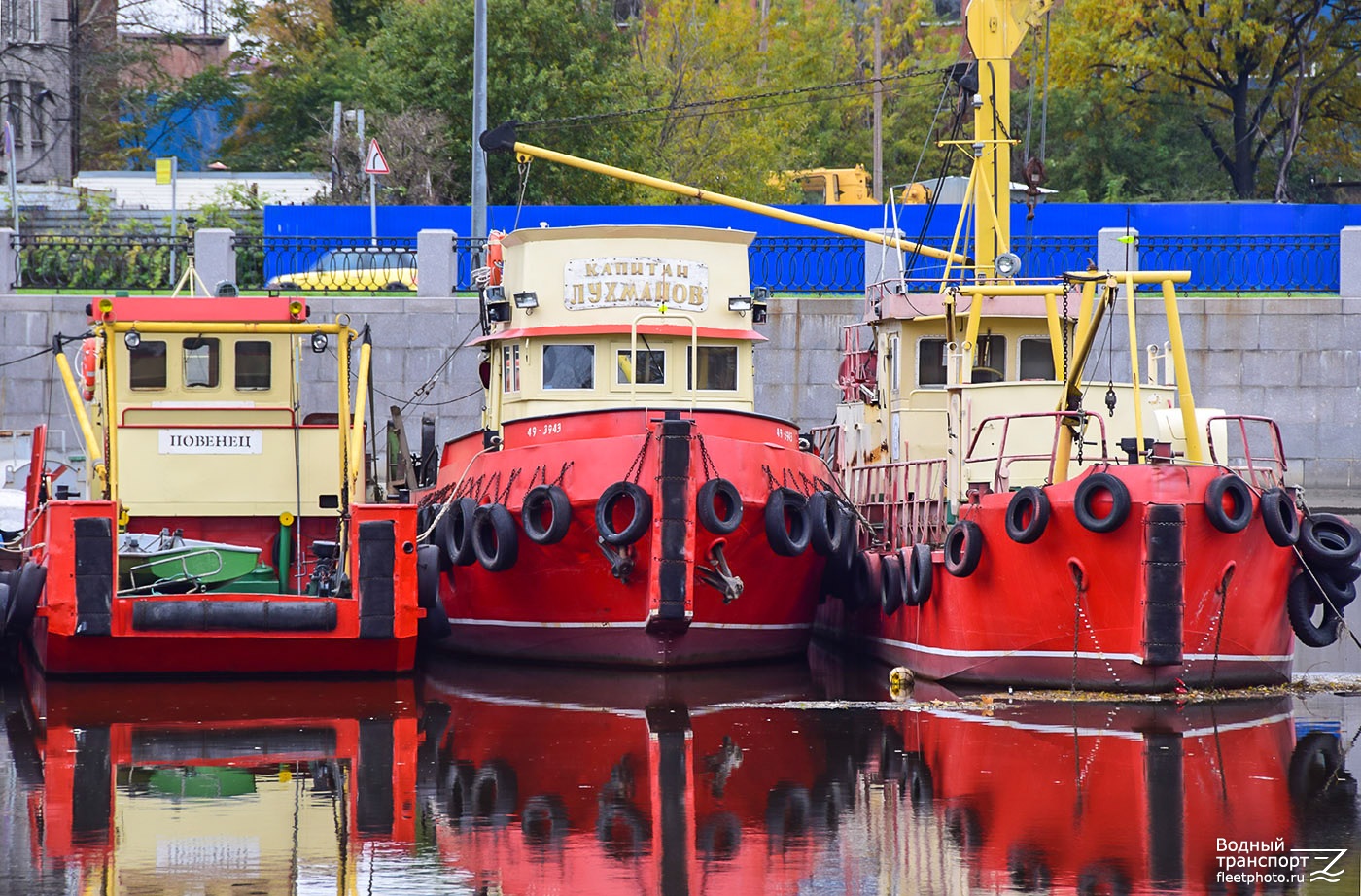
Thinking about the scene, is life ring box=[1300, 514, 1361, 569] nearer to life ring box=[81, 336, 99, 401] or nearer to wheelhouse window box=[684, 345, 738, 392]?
wheelhouse window box=[684, 345, 738, 392]

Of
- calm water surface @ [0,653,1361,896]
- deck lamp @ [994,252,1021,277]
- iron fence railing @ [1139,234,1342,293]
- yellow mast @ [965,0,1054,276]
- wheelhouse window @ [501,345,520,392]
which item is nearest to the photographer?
calm water surface @ [0,653,1361,896]

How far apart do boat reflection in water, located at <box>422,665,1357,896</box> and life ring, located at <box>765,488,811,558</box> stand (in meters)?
1.43

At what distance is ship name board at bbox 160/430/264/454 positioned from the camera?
1661cm

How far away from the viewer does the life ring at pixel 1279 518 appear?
1405cm

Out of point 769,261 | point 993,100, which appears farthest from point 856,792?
point 769,261

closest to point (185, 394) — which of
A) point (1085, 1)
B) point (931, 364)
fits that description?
point (931, 364)

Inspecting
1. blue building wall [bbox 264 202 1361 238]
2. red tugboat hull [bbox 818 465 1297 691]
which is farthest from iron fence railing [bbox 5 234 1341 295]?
red tugboat hull [bbox 818 465 1297 691]

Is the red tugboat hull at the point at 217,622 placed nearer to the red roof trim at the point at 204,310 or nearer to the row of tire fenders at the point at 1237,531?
the red roof trim at the point at 204,310

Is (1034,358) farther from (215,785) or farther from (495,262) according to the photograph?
(215,785)

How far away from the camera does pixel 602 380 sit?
1742 centimetres

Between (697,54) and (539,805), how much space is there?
37.4m

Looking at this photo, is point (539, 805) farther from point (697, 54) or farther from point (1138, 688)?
point (697, 54)

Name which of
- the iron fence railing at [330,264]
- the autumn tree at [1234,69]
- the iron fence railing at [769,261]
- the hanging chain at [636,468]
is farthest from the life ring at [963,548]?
the autumn tree at [1234,69]

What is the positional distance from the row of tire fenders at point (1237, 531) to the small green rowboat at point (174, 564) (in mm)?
5918
